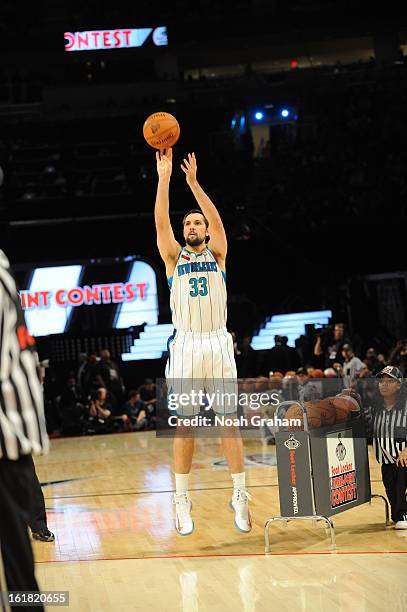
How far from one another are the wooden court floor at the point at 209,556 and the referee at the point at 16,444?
5.53 ft

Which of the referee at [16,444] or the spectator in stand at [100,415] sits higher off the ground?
the referee at [16,444]

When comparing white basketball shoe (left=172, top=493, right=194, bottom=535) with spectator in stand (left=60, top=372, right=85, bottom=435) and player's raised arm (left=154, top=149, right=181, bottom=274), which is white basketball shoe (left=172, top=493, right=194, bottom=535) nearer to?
player's raised arm (left=154, top=149, right=181, bottom=274)

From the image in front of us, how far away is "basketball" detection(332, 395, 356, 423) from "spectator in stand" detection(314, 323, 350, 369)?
789 cm

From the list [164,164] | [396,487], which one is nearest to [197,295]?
[164,164]

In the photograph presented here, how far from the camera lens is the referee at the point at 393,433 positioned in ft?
22.7

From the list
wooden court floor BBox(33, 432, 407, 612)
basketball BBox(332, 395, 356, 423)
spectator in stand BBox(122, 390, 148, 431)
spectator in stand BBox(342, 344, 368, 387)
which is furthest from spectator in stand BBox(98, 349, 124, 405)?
basketball BBox(332, 395, 356, 423)

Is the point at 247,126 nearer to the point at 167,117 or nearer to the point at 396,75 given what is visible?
the point at 396,75

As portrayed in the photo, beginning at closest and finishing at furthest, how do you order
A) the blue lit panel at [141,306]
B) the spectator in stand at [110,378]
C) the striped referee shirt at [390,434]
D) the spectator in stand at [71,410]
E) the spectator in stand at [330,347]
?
the striped referee shirt at [390,434], the spectator in stand at [330,347], the spectator in stand at [71,410], the spectator in stand at [110,378], the blue lit panel at [141,306]

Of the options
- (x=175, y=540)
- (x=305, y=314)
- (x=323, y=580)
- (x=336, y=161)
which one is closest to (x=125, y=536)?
(x=175, y=540)

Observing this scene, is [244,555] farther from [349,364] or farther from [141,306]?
[141,306]

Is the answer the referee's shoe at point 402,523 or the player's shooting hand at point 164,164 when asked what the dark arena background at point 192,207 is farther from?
the player's shooting hand at point 164,164

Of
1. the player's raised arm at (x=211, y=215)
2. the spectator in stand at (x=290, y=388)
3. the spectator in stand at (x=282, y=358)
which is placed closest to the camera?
the player's raised arm at (x=211, y=215)

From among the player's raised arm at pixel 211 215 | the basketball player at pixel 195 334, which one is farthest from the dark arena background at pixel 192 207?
the player's raised arm at pixel 211 215

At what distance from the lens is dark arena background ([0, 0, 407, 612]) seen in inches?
527
